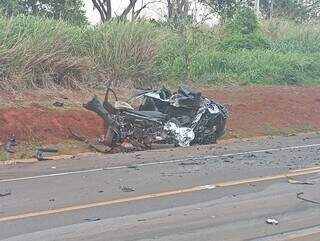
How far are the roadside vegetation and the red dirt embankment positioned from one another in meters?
1.19

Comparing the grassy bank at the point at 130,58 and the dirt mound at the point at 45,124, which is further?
the grassy bank at the point at 130,58

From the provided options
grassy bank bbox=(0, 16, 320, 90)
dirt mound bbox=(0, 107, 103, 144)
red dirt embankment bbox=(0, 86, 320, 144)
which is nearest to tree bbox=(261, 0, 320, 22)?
grassy bank bbox=(0, 16, 320, 90)

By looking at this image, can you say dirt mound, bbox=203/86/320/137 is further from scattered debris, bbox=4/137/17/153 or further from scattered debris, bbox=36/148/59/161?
scattered debris, bbox=4/137/17/153

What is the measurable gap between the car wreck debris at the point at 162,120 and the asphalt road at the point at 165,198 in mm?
1464

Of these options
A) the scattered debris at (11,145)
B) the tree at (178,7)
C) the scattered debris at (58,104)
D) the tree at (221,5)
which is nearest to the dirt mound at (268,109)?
the scattered debris at (58,104)

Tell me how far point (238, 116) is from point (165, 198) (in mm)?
9890

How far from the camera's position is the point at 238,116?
17.1m

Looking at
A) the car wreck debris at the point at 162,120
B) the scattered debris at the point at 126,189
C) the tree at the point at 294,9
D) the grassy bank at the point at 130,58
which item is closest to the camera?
the scattered debris at the point at 126,189

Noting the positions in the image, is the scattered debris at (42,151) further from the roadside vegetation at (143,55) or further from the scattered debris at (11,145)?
the roadside vegetation at (143,55)

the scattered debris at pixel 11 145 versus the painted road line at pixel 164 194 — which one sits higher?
the painted road line at pixel 164 194

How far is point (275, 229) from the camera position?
595 cm

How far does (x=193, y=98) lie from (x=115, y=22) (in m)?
7.52

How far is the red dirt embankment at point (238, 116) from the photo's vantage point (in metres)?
13.7

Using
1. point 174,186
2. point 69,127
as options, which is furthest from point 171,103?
point 174,186
